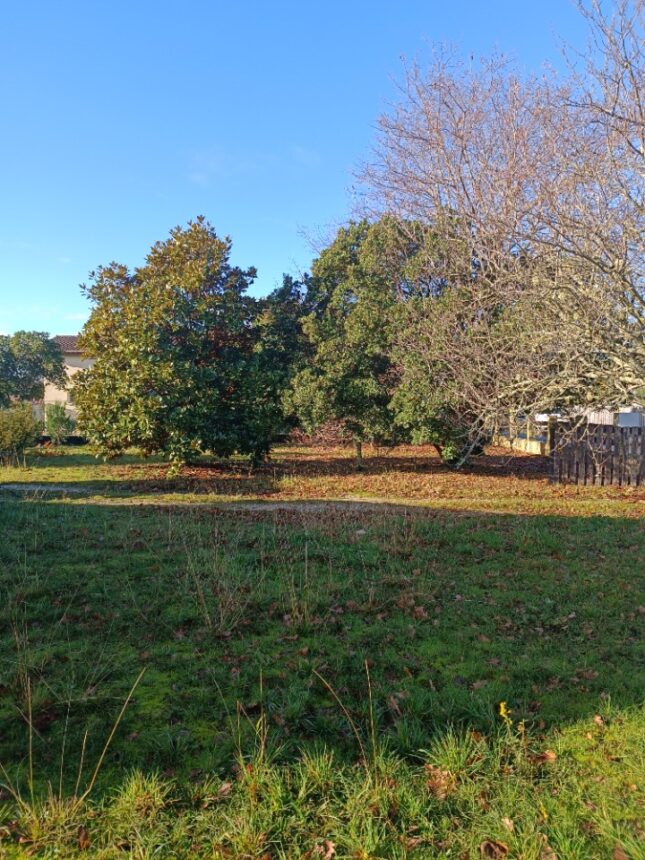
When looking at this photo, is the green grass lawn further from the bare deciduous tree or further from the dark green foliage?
the dark green foliage

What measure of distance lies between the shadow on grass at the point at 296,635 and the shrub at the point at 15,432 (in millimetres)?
10623

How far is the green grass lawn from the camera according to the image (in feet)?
7.64

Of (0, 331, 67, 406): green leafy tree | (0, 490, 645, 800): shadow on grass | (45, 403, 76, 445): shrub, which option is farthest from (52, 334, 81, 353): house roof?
(0, 490, 645, 800): shadow on grass

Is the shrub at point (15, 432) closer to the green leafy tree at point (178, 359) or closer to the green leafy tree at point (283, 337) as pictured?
the green leafy tree at point (178, 359)

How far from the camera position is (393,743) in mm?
2898

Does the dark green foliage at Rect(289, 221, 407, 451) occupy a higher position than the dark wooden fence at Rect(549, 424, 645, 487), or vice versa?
the dark green foliage at Rect(289, 221, 407, 451)

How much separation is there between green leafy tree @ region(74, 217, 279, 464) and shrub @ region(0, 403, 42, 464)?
10.9 ft

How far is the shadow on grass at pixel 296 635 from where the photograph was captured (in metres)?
3.03

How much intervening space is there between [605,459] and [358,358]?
20.4ft

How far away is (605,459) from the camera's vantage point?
42.2ft

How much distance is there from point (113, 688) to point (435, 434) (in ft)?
35.4

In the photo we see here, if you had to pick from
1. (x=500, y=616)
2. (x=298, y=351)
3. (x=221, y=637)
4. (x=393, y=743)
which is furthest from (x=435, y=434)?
(x=393, y=743)

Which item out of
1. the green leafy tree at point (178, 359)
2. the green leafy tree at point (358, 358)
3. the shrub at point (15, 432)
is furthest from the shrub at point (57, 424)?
the green leafy tree at point (358, 358)

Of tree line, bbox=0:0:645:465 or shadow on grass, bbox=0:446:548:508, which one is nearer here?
tree line, bbox=0:0:645:465
